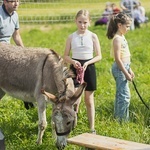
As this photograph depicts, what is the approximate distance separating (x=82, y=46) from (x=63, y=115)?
108 centimetres

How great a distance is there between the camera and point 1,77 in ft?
23.3

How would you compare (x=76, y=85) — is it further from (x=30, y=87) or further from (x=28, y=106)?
(x=28, y=106)

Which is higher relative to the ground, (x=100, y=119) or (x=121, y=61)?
(x=121, y=61)

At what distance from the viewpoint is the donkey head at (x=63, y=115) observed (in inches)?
237

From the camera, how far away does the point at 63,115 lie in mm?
6043

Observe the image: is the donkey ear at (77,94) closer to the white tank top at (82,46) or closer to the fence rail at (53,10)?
the white tank top at (82,46)

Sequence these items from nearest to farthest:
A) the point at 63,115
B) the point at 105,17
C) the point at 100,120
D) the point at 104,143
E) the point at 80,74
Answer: the point at 104,143 → the point at 63,115 → the point at 80,74 → the point at 100,120 → the point at 105,17

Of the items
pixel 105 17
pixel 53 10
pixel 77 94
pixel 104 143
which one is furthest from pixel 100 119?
pixel 53 10

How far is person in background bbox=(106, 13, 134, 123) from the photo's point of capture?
6.86m

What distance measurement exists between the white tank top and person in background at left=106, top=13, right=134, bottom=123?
414 millimetres

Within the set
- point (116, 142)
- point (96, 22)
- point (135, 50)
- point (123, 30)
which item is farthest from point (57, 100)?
point (96, 22)

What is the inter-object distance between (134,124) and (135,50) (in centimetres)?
596

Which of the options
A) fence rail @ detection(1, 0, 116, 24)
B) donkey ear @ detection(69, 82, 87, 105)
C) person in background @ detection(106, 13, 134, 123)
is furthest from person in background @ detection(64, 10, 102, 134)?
fence rail @ detection(1, 0, 116, 24)

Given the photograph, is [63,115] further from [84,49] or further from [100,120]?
[100,120]
